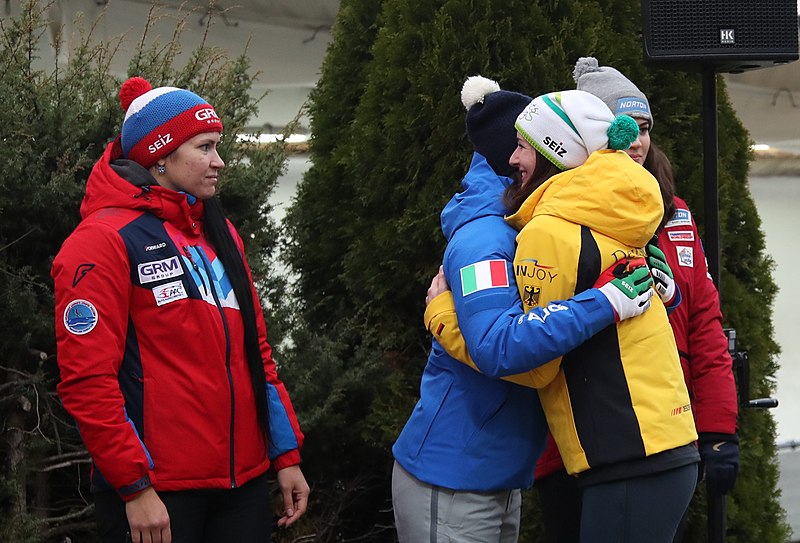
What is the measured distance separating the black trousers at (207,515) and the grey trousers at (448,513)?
15.0 inches

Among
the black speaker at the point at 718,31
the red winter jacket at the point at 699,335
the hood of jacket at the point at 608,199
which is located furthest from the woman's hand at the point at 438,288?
the black speaker at the point at 718,31

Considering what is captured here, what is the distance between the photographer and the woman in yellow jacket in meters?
2.32

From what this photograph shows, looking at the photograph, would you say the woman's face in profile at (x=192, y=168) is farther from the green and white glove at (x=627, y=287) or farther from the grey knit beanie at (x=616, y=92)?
the grey knit beanie at (x=616, y=92)

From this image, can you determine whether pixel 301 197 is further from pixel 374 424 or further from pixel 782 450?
pixel 782 450

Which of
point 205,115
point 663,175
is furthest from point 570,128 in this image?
point 205,115

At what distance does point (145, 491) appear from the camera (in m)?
2.43

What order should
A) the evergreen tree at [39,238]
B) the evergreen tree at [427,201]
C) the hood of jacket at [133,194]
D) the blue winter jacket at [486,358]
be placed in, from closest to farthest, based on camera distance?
the blue winter jacket at [486,358] < the hood of jacket at [133,194] < the evergreen tree at [39,238] < the evergreen tree at [427,201]

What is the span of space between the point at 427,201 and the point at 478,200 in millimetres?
1534

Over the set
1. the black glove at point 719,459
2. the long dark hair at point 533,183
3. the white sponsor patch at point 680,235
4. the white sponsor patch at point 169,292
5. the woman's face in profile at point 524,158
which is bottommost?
the black glove at point 719,459

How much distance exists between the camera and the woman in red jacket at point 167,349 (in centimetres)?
243

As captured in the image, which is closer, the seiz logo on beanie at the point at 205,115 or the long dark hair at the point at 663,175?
the seiz logo on beanie at the point at 205,115

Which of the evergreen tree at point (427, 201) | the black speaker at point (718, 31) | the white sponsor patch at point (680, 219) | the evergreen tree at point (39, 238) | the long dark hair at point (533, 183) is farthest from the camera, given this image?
the evergreen tree at point (427, 201)

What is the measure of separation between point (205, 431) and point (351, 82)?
252 centimetres

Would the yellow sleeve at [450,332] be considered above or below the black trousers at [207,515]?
above
